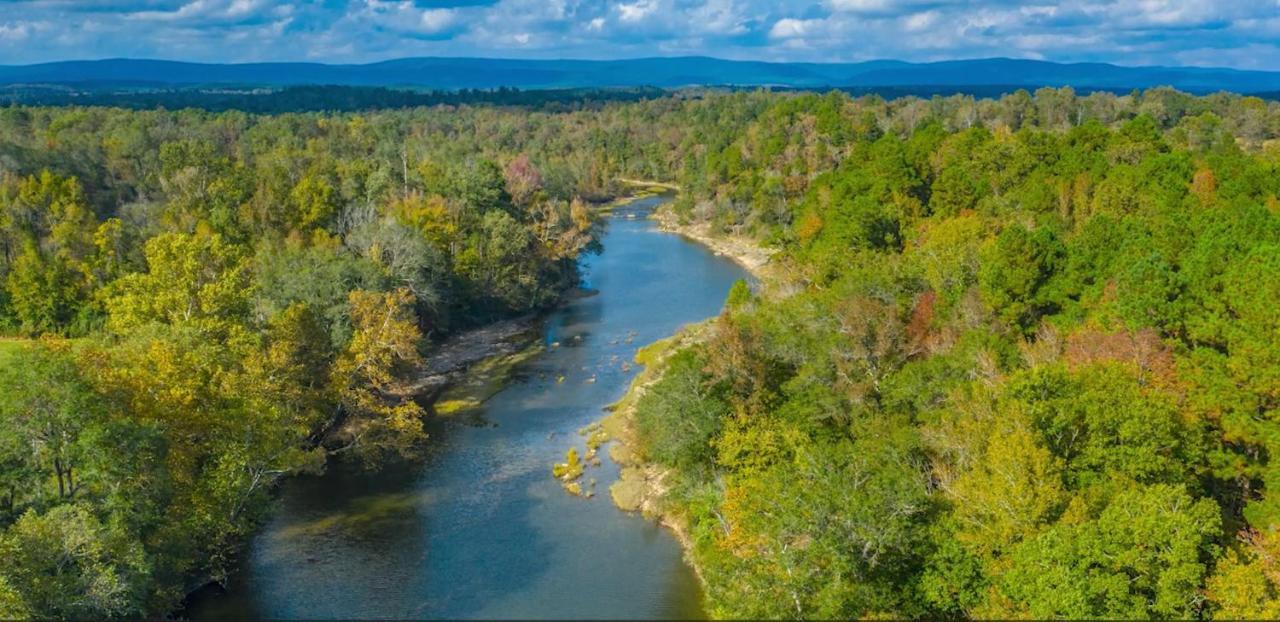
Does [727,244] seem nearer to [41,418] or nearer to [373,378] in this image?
[373,378]

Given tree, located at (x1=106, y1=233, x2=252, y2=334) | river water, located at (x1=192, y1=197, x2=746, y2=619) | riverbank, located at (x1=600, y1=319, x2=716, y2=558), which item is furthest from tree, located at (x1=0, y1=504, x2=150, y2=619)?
riverbank, located at (x1=600, y1=319, x2=716, y2=558)

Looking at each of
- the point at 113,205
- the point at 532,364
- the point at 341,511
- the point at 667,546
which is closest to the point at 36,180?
the point at 113,205

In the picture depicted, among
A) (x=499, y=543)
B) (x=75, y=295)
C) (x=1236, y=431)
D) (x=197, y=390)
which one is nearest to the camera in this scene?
(x=1236, y=431)

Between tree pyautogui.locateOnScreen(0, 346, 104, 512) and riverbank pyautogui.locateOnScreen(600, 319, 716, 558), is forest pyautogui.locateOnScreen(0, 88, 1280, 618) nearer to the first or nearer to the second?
tree pyautogui.locateOnScreen(0, 346, 104, 512)

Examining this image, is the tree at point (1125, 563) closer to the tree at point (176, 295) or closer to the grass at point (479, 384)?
the tree at point (176, 295)

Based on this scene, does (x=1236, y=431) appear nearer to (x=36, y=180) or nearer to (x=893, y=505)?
(x=893, y=505)

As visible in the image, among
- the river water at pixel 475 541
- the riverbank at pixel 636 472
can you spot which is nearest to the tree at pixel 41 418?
the river water at pixel 475 541

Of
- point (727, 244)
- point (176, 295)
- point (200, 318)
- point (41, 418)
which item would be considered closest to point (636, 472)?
point (200, 318)
